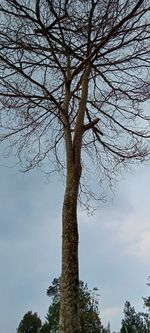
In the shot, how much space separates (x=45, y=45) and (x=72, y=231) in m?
2.12

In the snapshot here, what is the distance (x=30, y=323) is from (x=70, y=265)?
125 feet

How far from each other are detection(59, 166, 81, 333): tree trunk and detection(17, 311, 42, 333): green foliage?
36.0 metres

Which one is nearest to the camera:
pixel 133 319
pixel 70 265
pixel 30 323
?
pixel 70 265

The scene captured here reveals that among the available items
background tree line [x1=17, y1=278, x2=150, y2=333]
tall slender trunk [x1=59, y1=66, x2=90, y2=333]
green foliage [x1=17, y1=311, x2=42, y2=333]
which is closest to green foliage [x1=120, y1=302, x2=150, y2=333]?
background tree line [x1=17, y1=278, x2=150, y2=333]

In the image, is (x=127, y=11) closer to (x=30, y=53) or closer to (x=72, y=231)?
(x=30, y=53)

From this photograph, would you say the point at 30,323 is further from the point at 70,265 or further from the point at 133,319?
the point at 70,265

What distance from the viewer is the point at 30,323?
38.3 meters

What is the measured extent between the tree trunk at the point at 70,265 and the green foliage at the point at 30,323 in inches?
1417

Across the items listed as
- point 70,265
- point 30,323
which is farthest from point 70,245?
point 30,323

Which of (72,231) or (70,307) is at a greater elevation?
(72,231)

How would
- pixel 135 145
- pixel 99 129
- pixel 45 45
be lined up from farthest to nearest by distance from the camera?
pixel 99 129 → pixel 135 145 → pixel 45 45

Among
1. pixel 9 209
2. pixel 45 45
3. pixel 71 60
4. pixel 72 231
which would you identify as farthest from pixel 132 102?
pixel 9 209

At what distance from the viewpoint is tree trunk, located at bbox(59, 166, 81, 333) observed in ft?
9.66

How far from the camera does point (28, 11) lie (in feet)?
13.0
